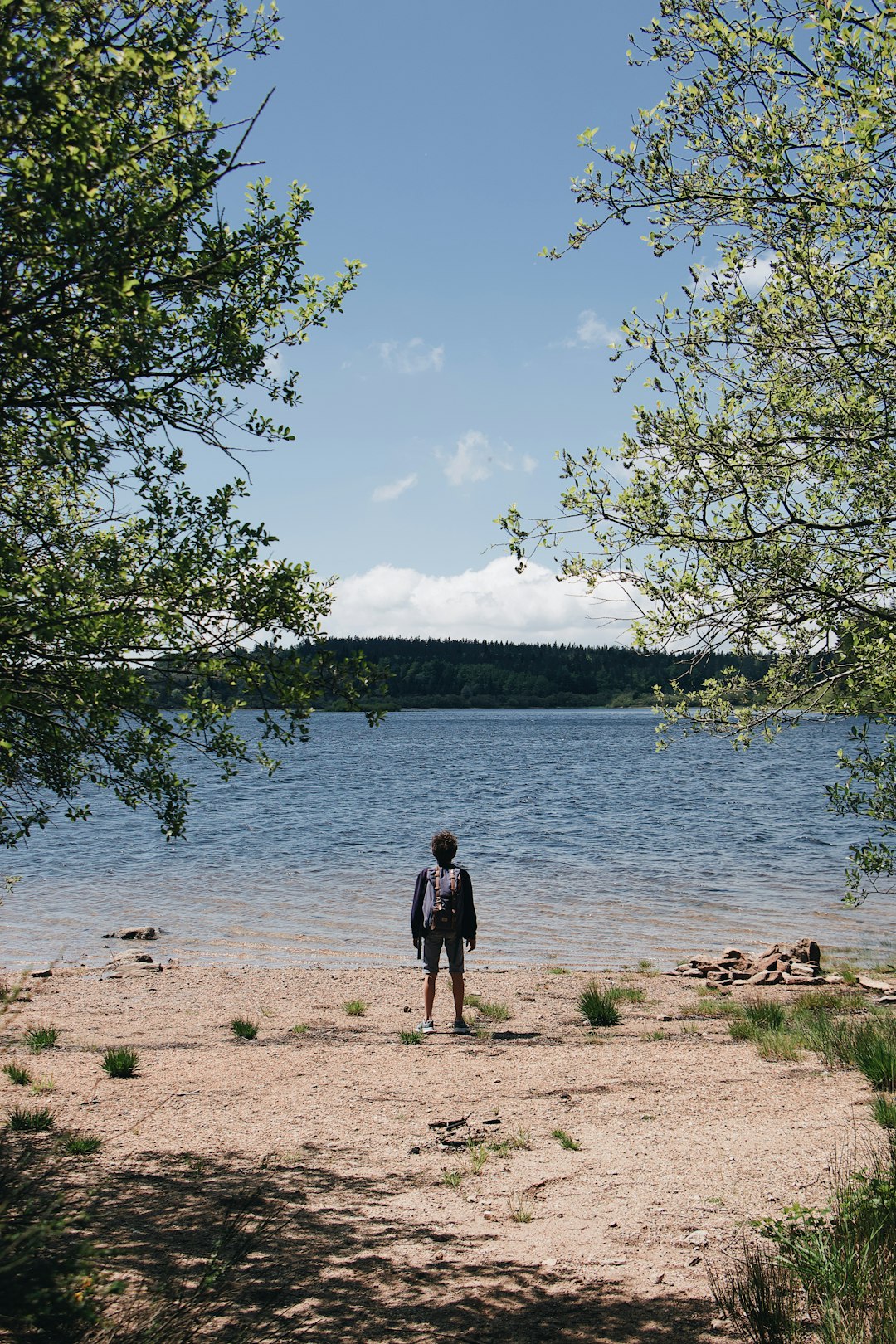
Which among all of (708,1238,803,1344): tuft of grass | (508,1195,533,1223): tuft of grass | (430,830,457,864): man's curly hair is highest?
(430,830,457,864): man's curly hair

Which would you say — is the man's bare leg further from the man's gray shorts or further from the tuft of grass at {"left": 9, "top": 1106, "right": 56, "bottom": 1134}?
the tuft of grass at {"left": 9, "top": 1106, "right": 56, "bottom": 1134}

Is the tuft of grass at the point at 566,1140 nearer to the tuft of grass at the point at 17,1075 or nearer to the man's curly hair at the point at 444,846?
the man's curly hair at the point at 444,846

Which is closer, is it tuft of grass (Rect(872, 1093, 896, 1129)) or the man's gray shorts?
tuft of grass (Rect(872, 1093, 896, 1129))

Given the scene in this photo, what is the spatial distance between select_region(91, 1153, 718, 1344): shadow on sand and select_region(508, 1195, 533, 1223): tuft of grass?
0.40 m

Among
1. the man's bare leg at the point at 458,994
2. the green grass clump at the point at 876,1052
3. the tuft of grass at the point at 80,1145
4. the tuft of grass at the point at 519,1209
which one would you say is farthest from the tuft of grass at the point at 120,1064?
the green grass clump at the point at 876,1052

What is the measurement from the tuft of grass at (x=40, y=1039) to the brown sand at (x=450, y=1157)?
16 centimetres

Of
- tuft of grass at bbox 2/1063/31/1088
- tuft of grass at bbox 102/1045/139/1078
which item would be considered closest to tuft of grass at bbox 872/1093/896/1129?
tuft of grass at bbox 102/1045/139/1078

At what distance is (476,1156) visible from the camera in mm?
7613

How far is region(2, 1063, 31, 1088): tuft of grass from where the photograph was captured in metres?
9.03

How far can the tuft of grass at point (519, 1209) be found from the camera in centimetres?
638

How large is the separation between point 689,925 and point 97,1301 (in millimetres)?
18453

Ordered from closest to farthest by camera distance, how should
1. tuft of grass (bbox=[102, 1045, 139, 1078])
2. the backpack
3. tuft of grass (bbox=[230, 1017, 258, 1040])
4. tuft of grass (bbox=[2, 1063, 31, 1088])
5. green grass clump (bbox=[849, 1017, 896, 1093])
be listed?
green grass clump (bbox=[849, 1017, 896, 1093]) → tuft of grass (bbox=[2, 1063, 31, 1088]) → tuft of grass (bbox=[102, 1045, 139, 1078]) → tuft of grass (bbox=[230, 1017, 258, 1040]) → the backpack

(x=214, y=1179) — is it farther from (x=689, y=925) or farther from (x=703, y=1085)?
(x=689, y=925)

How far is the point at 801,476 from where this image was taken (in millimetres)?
8234
